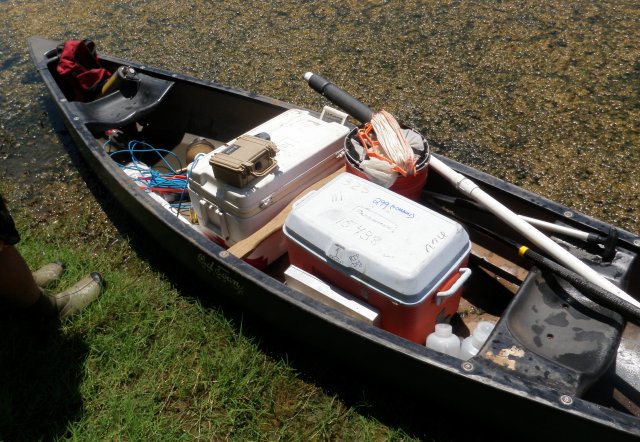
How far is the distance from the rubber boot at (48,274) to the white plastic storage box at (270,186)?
112 centimetres

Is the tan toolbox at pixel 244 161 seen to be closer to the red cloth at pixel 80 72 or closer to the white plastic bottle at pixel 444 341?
the white plastic bottle at pixel 444 341

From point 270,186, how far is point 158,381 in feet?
3.96

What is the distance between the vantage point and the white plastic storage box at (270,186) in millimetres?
2889

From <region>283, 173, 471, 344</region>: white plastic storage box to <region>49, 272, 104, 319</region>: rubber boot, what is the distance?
1.47 meters

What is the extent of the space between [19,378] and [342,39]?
4.40 meters

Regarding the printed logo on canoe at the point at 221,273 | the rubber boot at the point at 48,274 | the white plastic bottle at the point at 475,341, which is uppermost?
the white plastic bottle at the point at 475,341

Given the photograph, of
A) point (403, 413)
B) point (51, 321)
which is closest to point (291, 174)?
point (403, 413)

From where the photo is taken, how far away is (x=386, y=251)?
94.6 inches

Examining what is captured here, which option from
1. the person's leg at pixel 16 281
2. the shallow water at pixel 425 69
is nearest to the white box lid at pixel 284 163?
the person's leg at pixel 16 281

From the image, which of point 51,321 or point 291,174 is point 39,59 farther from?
point 291,174

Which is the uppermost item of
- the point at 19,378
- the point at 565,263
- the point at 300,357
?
the point at 565,263

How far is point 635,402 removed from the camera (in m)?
2.49

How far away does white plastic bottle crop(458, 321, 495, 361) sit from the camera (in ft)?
8.58

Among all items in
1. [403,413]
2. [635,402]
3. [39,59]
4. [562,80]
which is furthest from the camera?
[562,80]
